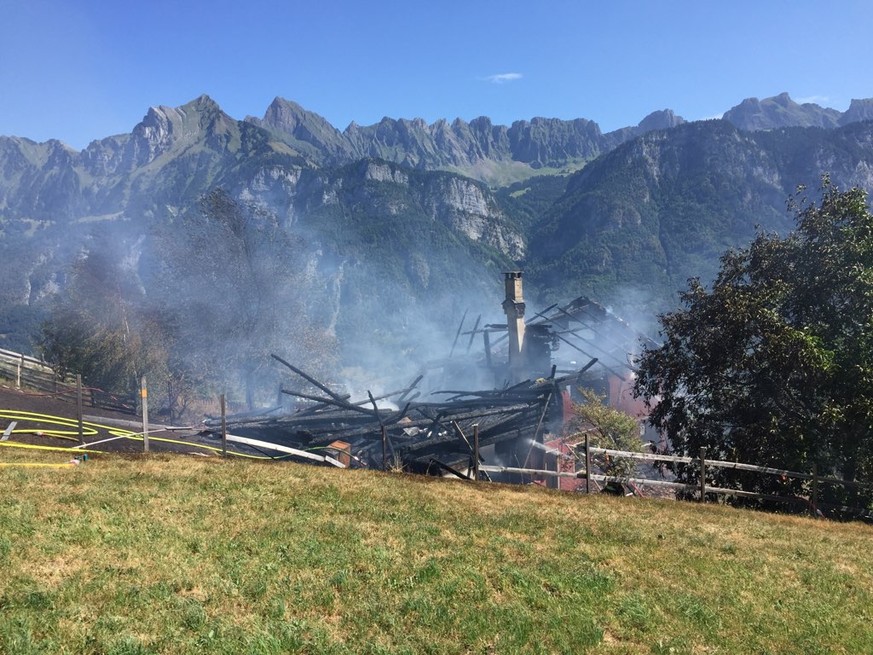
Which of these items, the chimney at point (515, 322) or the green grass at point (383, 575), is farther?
the chimney at point (515, 322)

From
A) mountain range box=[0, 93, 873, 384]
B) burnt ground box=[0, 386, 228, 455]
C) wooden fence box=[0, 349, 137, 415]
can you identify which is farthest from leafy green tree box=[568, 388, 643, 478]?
mountain range box=[0, 93, 873, 384]

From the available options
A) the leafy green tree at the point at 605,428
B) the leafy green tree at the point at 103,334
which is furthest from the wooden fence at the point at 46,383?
the leafy green tree at the point at 605,428

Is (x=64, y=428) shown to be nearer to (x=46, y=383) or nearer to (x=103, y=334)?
(x=46, y=383)

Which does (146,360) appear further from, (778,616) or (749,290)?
(778,616)

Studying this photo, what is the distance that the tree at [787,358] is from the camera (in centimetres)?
1435

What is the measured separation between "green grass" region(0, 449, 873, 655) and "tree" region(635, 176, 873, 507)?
4400mm

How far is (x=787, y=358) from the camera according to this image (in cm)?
1445

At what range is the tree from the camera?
1435cm

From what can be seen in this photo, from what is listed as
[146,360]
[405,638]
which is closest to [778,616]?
[405,638]

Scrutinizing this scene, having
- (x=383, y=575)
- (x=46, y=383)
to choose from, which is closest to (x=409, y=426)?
(x=383, y=575)

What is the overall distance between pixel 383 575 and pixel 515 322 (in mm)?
31747

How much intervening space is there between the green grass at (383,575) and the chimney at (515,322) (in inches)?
1051

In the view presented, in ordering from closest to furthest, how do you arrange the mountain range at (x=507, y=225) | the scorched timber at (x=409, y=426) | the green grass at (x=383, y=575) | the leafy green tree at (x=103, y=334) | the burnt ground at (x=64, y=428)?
the green grass at (x=383, y=575) → the burnt ground at (x=64, y=428) → the scorched timber at (x=409, y=426) → the leafy green tree at (x=103, y=334) → the mountain range at (x=507, y=225)

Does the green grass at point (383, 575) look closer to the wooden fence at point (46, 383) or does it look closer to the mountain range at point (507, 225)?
the wooden fence at point (46, 383)
